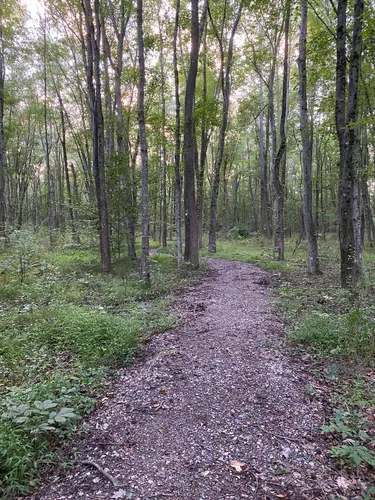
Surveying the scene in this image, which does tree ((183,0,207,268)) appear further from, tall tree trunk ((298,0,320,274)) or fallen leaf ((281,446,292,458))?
fallen leaf ((281,446,292,458))

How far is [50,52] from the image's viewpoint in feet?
53.4

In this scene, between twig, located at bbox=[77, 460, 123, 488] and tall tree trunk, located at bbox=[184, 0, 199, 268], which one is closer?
twig, located at bbox=[77, 460, 123, 488]

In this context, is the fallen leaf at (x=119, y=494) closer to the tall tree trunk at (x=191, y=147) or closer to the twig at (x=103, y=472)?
the twig at (x=103, y=472)

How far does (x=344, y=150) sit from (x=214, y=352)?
5.16 metres

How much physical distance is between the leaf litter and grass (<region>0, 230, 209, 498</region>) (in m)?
0.25

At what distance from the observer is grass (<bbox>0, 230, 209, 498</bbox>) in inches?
103

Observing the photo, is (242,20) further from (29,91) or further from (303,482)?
(303,482)

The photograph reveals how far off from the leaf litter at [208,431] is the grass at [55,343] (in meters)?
0.25

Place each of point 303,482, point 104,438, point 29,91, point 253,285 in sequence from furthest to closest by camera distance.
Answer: point 29,91
point 253,285
point 104,438
point 303,482

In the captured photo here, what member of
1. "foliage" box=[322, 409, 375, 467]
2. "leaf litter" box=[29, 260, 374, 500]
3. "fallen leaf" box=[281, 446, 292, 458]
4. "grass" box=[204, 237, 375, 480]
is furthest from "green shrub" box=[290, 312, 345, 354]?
"fallen leaf" box=[281, 446, 292, 458]

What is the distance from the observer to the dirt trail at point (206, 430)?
91.0 inches

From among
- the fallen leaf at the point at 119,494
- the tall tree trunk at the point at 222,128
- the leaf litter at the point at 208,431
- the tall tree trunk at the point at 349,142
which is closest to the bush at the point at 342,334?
the leaf litter at the point at 208,431

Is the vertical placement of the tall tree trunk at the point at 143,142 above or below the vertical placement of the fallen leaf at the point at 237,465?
above

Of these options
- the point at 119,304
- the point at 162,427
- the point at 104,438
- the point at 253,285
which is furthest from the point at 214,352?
the point at 253,285
